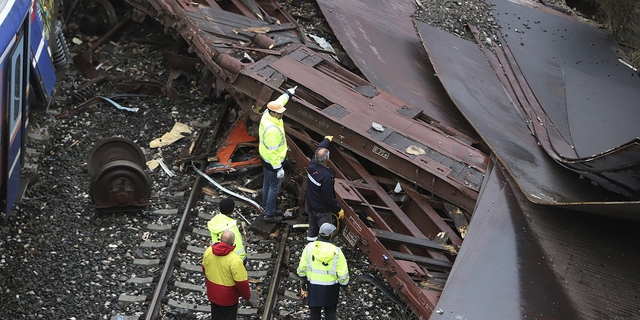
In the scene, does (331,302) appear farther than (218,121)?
No

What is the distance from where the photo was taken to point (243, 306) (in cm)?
621

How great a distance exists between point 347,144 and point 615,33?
29.5 feet

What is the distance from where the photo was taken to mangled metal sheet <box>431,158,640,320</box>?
527cm

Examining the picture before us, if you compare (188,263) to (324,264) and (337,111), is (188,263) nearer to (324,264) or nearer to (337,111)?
(324,264)

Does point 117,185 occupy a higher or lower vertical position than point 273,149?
lower

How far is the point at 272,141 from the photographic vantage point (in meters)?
6.80

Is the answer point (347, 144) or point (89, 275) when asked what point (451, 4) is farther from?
point (89, 275)

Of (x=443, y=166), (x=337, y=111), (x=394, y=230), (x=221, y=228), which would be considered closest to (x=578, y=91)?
(x=443, y=166)

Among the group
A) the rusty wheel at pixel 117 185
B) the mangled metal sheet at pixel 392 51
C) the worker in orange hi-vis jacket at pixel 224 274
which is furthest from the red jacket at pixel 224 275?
the mangled metal sheet at pixel 392 51

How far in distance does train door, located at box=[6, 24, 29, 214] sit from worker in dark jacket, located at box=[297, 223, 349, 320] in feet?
10.9

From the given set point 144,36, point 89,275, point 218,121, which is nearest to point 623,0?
point 218,121

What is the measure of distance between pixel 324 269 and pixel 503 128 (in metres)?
3.93

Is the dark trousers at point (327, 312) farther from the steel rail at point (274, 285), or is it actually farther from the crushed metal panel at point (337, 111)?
the crushed metal panel at point (337, 111)

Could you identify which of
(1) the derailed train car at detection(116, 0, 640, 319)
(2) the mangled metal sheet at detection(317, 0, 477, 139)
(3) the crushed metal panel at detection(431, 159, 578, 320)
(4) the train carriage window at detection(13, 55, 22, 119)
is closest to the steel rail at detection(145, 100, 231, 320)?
(1) the derailed train car at detection(116, 0, 640, 319)
